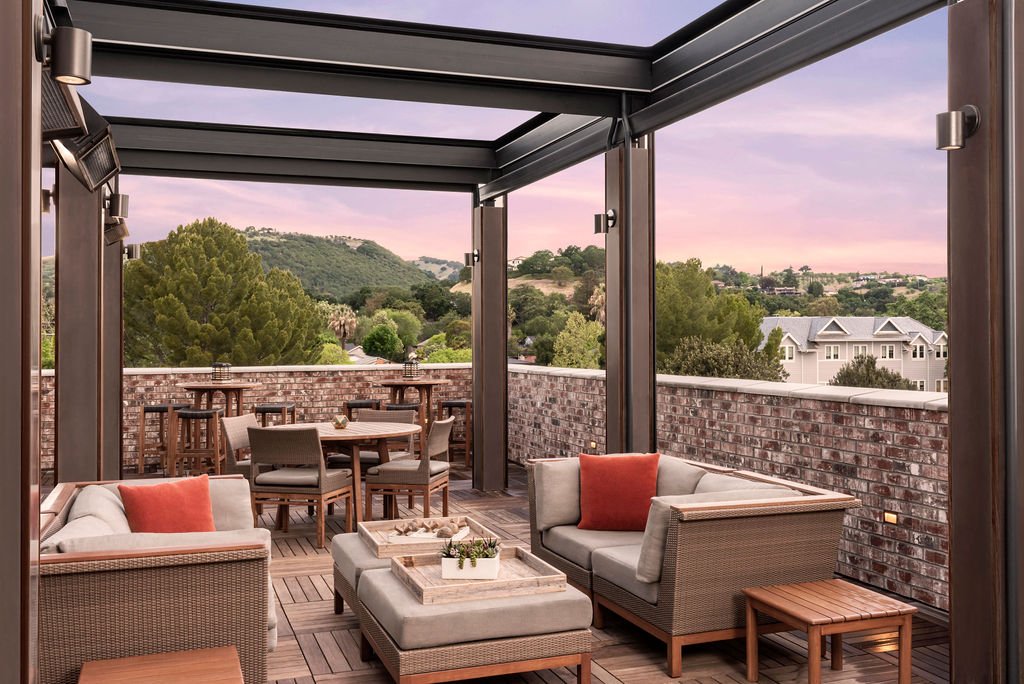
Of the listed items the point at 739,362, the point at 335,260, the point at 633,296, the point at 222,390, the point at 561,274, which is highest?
the point at 335,260

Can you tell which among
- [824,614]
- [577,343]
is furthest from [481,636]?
[577,343]

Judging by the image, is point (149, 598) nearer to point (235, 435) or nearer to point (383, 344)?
point (235, 435)

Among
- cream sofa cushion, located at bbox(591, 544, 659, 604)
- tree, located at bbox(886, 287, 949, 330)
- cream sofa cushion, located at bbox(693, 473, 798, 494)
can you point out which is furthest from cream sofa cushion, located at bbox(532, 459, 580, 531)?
tree, located at bbox(886, 287, 949, 330)

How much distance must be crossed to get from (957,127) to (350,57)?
10.9 ft

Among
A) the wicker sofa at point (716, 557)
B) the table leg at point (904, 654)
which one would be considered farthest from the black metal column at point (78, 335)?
the table leg at point (904, 654)

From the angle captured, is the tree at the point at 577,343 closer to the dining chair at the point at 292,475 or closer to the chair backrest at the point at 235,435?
the chair backrest at the point at 235,435

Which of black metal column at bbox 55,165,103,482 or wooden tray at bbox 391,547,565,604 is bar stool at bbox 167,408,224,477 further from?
wooden tray at bbox 391,547,565,604

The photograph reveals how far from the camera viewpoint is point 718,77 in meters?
5.21

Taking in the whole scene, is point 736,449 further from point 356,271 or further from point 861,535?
point 356,271

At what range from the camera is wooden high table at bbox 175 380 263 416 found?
978 cm

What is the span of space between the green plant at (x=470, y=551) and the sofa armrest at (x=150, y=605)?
0.92 meters

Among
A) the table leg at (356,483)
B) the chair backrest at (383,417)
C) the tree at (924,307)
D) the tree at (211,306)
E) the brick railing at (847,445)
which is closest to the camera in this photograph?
the brick railing at (847,445)

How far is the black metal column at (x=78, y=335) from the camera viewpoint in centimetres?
567

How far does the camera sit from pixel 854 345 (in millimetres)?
13328
